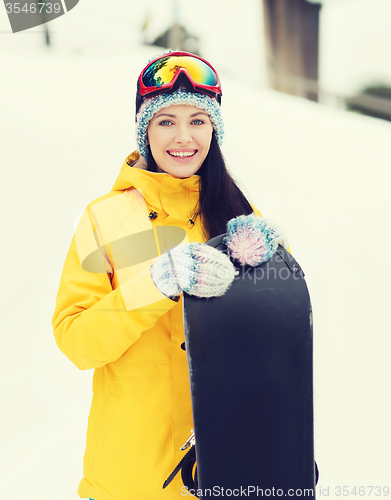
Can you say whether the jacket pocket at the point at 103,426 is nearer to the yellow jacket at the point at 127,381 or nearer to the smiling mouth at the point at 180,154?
the yellow jacket at the point at 127,381

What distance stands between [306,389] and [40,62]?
429cm

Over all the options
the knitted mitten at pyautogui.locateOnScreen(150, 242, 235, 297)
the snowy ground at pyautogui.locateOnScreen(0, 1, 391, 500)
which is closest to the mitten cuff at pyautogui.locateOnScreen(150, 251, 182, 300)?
the knitted mitten at pyautogui.locateOnScreen(150, 242, 235, 297)

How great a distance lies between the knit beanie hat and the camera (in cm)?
116

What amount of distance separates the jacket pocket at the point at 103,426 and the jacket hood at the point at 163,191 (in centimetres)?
49

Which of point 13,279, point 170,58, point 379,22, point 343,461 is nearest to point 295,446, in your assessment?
point 170,58

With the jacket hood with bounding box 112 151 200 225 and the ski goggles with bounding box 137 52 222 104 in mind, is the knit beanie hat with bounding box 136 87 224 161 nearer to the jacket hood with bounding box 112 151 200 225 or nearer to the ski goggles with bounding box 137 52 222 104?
the ski goggles with bounding box 137 52 222 104

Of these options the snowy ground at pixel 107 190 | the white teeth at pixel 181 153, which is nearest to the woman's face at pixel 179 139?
the white teeth at pixel 181 153

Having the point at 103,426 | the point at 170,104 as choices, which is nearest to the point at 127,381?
the point at 103,426

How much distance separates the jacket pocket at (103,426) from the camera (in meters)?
1.04

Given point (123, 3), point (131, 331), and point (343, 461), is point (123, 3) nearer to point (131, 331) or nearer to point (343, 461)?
point (131, 331)

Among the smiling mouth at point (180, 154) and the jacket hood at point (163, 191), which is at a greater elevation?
the smiling mouth at point (180, 154)

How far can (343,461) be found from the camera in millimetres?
2580

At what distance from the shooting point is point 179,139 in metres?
1.13

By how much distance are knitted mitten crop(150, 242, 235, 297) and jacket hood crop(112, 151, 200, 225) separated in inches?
9.6
